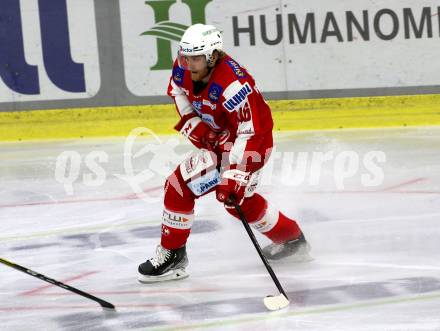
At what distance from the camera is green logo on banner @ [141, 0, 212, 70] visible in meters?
8.63

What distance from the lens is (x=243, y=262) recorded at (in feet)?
16.6

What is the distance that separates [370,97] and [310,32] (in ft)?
2.25

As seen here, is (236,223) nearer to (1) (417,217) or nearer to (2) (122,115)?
(1) (417,217)

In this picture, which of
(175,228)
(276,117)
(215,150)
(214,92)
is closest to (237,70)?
(214,92)

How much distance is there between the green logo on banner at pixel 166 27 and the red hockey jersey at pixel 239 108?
3.99 meters

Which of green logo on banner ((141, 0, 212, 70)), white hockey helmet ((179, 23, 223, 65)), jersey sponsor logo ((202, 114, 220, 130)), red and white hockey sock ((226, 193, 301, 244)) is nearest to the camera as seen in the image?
white hockey helmet ((179, 23, 223, 65))

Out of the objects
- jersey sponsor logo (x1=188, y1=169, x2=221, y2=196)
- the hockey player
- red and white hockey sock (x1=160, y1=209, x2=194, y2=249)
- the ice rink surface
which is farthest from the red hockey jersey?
the ice rink surface

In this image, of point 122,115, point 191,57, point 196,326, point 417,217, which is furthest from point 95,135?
point 196,326

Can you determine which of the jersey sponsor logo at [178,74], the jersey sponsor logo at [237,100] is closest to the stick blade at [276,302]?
the jersey sponsor logo at [237,100]

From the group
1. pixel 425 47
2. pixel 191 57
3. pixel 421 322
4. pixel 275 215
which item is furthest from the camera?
pixel 425 47

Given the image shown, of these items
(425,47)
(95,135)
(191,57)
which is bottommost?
(95,135)

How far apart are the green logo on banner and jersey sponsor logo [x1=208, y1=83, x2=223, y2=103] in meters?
4.09

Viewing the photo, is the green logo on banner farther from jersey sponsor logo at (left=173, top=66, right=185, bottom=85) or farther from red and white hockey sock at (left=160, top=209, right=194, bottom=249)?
red and white hockey sock at (left=160, top=209, right=194, bottom=249)

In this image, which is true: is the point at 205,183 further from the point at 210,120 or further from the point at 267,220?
the point at 267,220
